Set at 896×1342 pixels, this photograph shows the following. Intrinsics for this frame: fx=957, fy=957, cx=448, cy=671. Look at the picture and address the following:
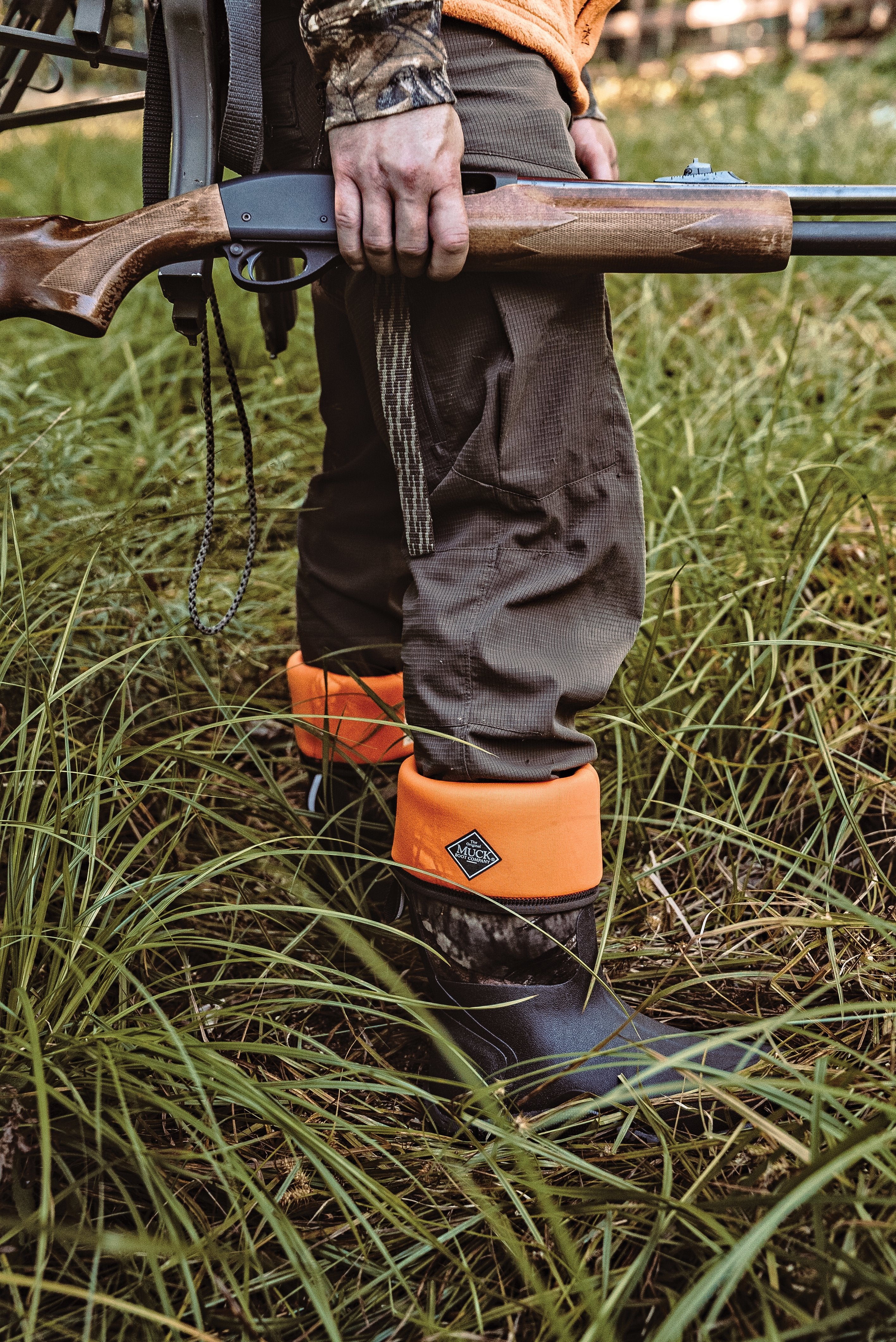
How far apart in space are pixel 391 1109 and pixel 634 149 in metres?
4.25

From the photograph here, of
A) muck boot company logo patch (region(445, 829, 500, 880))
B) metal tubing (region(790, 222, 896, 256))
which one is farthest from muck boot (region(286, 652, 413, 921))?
metal tubing (region(790, 222, 896, 256))

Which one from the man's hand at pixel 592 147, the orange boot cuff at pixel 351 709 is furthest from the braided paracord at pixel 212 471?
the man's hand at pixel 592 147

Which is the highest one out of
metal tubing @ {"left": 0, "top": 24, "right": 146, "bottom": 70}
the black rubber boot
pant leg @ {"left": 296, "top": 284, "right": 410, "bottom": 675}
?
metal tubing @ {"left": 0, "top": 24, "right": 146, "bottom": 70}

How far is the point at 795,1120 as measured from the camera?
Answer: 3.33ft

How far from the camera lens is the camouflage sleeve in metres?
0.98

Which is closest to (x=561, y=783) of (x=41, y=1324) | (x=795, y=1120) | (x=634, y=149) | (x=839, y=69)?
(x=795, y=1120)

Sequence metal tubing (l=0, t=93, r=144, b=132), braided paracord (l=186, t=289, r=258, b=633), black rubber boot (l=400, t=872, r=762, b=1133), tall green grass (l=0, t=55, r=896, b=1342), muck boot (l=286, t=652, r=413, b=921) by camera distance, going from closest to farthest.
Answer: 1. tall green grass (l=0, t=55, r=896, b=1342)
2. black rubber boot (l=400, t=872, r=762, b=1133)
3. braided paracord (l=186, t=289, r=258, b=633)
4. metal tubing (l=0, t=93, r=144, b=132)
5. muck boot (l=286, t=652, r=413, b=921)

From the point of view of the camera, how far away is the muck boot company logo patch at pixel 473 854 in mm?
1146

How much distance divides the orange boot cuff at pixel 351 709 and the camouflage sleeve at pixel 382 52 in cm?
81

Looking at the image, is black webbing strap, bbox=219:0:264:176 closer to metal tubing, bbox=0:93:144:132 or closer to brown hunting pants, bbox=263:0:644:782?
brown hunting pants, bbox=263:0:644:782

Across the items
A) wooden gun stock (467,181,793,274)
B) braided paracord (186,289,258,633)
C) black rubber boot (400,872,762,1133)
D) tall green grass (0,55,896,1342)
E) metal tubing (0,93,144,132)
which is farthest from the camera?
metal tubing (0,93,144,132)

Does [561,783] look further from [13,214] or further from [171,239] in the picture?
[13,214]

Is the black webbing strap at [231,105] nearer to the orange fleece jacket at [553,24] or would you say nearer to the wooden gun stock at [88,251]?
the wooden gun stock at [88,251]

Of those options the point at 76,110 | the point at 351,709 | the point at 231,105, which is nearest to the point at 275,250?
the point at 231,105
